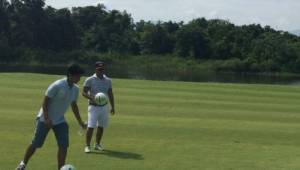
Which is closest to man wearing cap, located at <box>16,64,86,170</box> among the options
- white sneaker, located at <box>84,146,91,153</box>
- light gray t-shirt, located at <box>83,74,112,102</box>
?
white sneaker, located at <box>84,146,91,153</box>

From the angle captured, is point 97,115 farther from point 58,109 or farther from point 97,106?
point 58,109

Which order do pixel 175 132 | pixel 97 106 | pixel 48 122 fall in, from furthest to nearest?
pixel 175 132 → pixel 97 106 → pixel 48 122

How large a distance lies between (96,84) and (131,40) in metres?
115

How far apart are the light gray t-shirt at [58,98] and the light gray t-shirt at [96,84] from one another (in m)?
2.79

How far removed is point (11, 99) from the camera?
25188mm

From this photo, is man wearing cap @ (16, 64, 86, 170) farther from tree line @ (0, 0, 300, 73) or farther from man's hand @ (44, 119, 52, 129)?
tree line @ (0, 0, 300, 73)

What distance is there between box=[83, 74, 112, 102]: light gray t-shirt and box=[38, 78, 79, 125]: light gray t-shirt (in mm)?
2788

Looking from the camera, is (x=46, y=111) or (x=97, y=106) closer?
(x=46, y=111)

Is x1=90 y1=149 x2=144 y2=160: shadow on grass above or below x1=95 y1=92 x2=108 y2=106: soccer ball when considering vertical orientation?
below

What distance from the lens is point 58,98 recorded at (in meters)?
11.1

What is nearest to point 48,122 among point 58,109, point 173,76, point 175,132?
point 58,109

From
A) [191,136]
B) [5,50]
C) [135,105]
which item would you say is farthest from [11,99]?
[5,50]

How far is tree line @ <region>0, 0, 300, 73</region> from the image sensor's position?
10975cm

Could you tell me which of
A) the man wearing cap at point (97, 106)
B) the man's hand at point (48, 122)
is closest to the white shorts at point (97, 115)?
the man wearing cap at point (97, 106)
